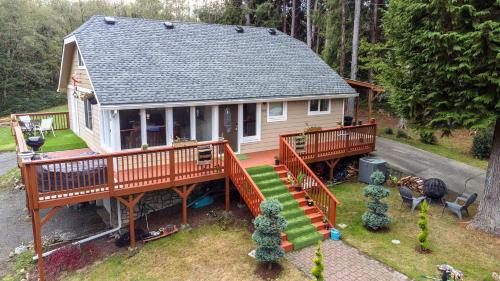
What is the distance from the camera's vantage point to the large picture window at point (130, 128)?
11211 millimetres

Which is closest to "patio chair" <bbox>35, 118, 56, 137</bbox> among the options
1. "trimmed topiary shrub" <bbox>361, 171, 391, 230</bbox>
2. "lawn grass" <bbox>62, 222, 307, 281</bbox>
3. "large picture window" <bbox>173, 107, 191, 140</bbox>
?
"large picture window" <bbox>173, 107, 191, 140</bbox>

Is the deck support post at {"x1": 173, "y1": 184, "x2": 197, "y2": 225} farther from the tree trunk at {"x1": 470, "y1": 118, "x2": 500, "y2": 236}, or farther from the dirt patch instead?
the tree trunk at {"x1": 470, "y1": 118, "x2": 500, "y2": 236}

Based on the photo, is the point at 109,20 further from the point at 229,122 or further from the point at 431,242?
the point at 431,242

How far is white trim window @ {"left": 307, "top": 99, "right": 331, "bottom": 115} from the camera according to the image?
50.3ft

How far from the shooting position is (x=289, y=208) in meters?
10.4

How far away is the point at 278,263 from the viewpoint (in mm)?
8625

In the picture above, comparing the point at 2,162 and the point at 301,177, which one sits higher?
the point at 301,177

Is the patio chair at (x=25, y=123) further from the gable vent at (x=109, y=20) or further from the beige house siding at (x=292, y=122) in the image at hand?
the beige house siding at (x=292, y=122)

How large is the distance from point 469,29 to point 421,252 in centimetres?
575

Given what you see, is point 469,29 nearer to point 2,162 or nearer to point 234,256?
point 234,256

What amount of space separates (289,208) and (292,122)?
17.3ft

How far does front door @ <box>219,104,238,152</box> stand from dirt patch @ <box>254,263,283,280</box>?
223 inches

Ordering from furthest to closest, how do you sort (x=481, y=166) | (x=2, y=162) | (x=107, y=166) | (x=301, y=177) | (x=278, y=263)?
(x=2, y=162), (x=481, y=166), (x=301, y=177), (x=107, y=166), (x=278, y=263)

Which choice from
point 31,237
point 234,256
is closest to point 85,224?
point 31,237
